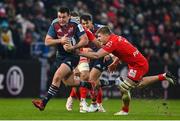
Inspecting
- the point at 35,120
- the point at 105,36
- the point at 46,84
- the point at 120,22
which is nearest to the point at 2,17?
the point at 46,84

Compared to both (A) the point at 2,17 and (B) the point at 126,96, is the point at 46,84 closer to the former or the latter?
(A) the point at 2,17

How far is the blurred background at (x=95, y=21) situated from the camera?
1017 inches

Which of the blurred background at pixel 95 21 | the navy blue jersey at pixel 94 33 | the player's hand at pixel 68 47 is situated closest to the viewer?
the player's hand at pixel 68 47

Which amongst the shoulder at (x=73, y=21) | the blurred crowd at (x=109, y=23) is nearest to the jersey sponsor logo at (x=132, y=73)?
the shoulder at (x=73, y=21)

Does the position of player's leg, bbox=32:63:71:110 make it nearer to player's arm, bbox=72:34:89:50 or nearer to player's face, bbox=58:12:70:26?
player's arm, bbox=72:34:89:50

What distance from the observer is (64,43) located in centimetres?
1689

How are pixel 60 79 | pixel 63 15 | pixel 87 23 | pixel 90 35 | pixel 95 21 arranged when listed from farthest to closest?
1. pixel 95 21
2. pixel 87 23
3. pixel 90 35
4. pixel 60 79
5. pixel 63 15

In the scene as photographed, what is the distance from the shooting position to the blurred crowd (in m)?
26.6

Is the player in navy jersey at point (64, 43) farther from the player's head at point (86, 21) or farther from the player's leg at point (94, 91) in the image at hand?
the player's head at point (86, 21)

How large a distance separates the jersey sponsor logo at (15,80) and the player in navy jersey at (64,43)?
788cm

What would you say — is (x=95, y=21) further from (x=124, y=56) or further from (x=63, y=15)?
(x=124, y=56)

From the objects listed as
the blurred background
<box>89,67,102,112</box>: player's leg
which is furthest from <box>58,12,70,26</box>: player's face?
the blurred background

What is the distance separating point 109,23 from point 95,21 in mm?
954

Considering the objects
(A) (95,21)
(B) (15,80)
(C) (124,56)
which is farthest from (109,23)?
(C) (124,56)
